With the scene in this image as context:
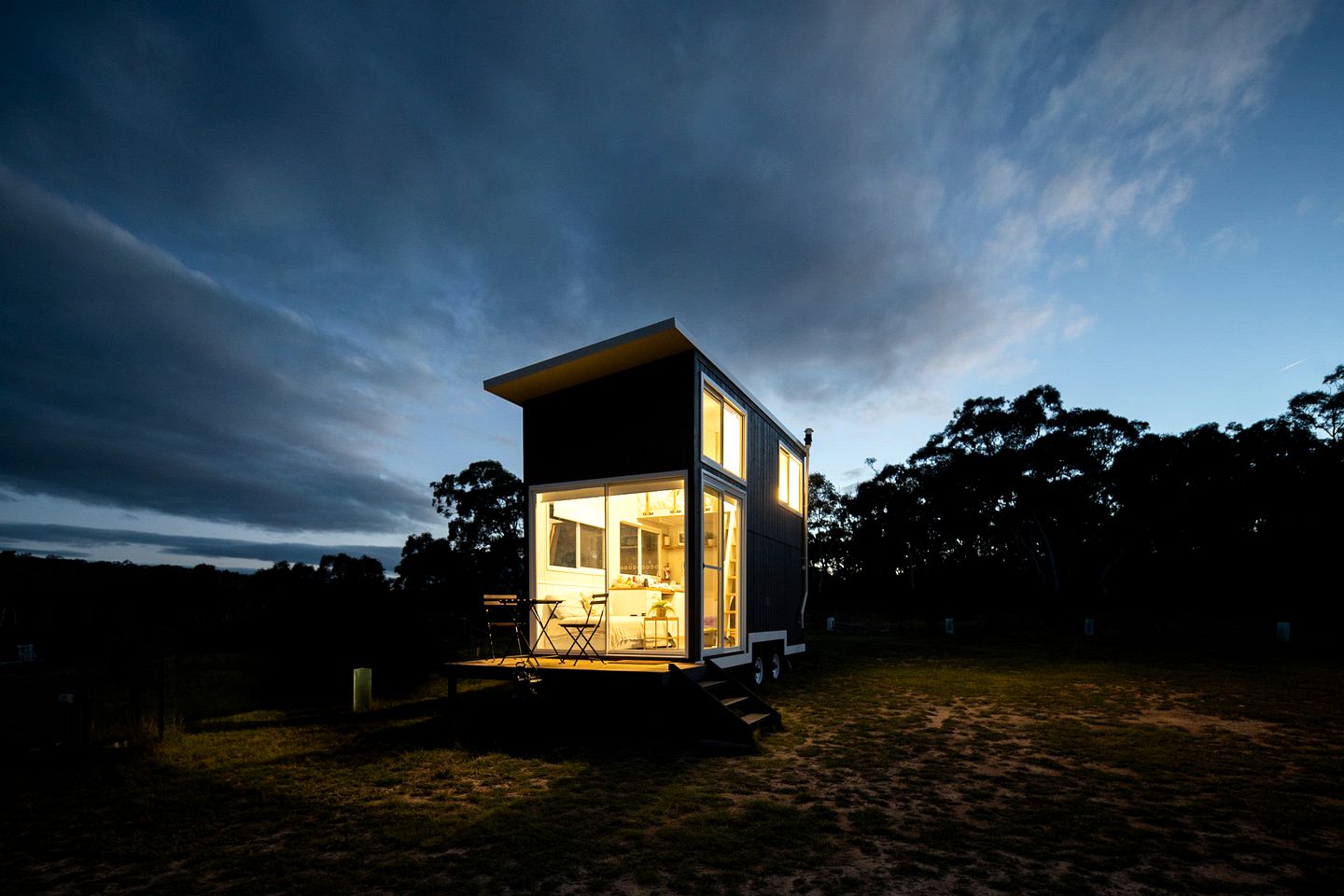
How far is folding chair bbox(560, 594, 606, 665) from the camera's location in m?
8.07

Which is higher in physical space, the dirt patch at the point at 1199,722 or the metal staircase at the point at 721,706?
the metal staircase at the point at 721,706

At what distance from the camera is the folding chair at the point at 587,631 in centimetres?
807

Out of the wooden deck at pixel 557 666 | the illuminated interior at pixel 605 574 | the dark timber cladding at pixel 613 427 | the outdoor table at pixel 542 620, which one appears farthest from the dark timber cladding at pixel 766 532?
the outdoor table at pixel 542 620

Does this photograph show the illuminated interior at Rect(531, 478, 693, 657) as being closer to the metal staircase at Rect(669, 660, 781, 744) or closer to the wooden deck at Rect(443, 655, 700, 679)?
the wooden deck at Rect(443, 655, 700, 679)

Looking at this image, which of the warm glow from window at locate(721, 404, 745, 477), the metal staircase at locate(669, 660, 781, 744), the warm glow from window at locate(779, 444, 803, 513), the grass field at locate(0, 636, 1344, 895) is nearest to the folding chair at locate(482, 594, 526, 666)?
the grass field at locate(0, 636, 1344, 895)

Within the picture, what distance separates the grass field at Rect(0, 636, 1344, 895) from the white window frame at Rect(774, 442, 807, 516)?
4.09 meters

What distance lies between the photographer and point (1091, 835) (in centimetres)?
405

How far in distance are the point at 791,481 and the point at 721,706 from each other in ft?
22.1

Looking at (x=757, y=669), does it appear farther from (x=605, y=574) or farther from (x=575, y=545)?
(x=575, y=545)

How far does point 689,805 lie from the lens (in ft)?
15.5

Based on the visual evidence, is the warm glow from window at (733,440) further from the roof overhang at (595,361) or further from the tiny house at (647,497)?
the roof overhang at (595,361)

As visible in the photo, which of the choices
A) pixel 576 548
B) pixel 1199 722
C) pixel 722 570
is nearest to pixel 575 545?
pixel 576 548

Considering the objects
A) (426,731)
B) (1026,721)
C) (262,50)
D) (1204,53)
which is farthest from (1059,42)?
(426,731)

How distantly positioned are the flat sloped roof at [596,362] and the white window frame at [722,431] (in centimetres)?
32
